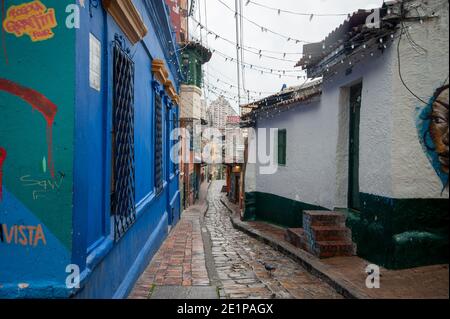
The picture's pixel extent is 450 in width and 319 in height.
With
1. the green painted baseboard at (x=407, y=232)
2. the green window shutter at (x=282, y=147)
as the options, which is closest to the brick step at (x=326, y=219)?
the green painted baseboard at (x=407, y=232)

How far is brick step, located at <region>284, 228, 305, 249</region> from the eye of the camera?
25.1ft

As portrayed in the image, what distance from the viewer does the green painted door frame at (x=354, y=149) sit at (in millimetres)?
7449

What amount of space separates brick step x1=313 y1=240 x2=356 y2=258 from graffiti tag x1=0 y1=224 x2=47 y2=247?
16.4 feet

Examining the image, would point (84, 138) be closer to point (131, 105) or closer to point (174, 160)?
point (131, 105)

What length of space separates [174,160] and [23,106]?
1145cm

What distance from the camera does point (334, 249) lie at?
21.9ft

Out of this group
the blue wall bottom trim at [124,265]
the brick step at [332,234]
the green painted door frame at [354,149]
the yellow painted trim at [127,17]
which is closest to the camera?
the blue wall bottom trim at [124,265]

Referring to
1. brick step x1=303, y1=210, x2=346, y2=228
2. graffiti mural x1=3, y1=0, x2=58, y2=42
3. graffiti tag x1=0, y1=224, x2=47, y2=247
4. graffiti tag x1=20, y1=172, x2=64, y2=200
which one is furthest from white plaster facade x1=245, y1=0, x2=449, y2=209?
graffiti tag x1=0, y1=224, x2=47, y2=247

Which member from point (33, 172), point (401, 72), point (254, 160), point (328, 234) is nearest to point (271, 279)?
point (328, 234)

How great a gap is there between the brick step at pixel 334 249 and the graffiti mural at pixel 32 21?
5490 mm

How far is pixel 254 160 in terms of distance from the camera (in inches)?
559

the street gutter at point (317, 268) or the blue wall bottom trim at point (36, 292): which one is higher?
the blue wall bottom trim at point (36, 292)

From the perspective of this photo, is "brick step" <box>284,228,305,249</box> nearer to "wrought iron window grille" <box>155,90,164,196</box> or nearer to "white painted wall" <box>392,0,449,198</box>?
"white painted wall" <box>392,0,449,198</box>

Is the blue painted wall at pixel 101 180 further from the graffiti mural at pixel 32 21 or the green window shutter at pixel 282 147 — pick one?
the green window shutter at pixel 282 147
